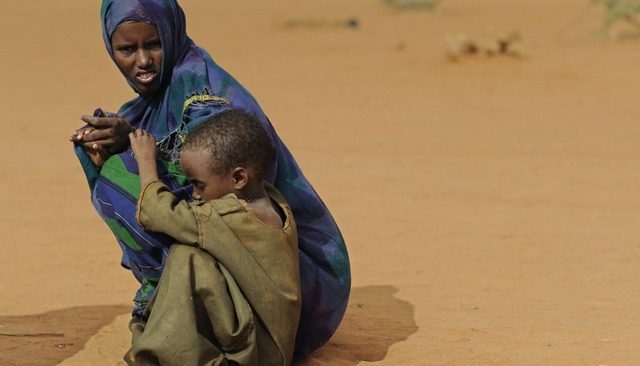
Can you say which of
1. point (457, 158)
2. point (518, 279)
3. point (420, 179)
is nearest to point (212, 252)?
point (518, 279)

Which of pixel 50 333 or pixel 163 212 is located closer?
pixel 163 212

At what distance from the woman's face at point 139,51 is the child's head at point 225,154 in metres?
0.63

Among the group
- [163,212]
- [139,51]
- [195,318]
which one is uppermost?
[139,51]

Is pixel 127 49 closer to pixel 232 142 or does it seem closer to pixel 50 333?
pixel 232 142

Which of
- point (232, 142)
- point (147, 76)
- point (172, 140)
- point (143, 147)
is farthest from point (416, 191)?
point (232, 142)

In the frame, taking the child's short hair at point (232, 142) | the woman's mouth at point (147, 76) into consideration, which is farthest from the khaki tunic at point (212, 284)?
the woman's mouth at point (147, 76)

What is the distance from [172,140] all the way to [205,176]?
418 mm

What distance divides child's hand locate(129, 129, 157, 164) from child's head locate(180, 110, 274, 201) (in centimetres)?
14

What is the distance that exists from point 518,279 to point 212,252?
277cm

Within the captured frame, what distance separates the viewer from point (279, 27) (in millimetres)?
21016

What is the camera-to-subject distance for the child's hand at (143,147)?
3971 mm

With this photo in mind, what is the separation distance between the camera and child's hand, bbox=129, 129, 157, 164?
3971 mm

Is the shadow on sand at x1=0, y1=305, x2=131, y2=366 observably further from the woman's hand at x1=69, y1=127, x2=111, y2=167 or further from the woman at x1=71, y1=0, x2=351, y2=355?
the woman's hand at x1=69, y1=127, x2=111, y2=167

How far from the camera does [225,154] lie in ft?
12.5
